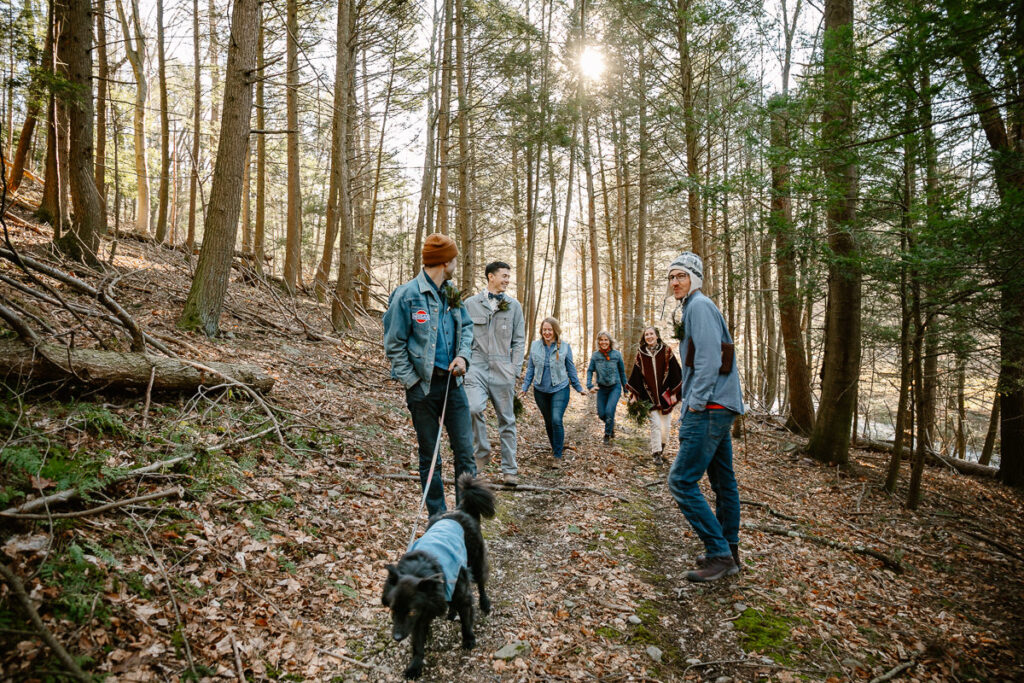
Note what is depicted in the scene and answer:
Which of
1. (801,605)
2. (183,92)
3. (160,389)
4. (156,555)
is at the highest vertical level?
(183,92)

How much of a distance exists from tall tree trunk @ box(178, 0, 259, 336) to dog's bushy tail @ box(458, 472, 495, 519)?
599 centimetres

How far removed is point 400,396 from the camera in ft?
29.1

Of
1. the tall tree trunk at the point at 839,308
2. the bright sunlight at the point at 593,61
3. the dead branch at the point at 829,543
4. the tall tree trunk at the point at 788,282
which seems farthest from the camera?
the bright sunlight at the point at 593,61

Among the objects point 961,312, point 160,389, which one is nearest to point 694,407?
point 160,389

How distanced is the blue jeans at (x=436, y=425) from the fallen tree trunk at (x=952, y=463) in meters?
9.97

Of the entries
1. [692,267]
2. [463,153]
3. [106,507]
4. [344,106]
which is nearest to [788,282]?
Result: [692,267]

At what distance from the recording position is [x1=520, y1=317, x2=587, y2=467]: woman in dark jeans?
26.2 ft

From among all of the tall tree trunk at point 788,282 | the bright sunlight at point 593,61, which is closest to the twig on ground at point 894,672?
the tall tree trunk at point 788,282

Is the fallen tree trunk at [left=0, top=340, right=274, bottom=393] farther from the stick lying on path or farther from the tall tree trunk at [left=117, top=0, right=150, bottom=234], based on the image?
the tall tree trunk at [left=117, top=0, right=150, bottom=234]

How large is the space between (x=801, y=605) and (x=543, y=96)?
562 inches

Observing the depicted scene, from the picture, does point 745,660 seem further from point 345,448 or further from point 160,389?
point 160,389

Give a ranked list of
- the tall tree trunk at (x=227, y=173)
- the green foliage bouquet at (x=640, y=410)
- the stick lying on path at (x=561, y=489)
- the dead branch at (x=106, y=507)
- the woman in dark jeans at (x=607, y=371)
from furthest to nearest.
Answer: the woman in dark jeans at (x=607, y=371), the green foliage bouquet at (x=640, y=410), the tall tree trunk at (x=227, y=173), the stick lying on path at (x=561, y=489), the dead branch at (x=106, y=507)

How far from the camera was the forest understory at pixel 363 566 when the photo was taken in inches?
112

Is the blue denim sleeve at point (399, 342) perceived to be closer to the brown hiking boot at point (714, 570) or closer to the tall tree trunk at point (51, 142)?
the brown hiking boot at point (714, 570)
